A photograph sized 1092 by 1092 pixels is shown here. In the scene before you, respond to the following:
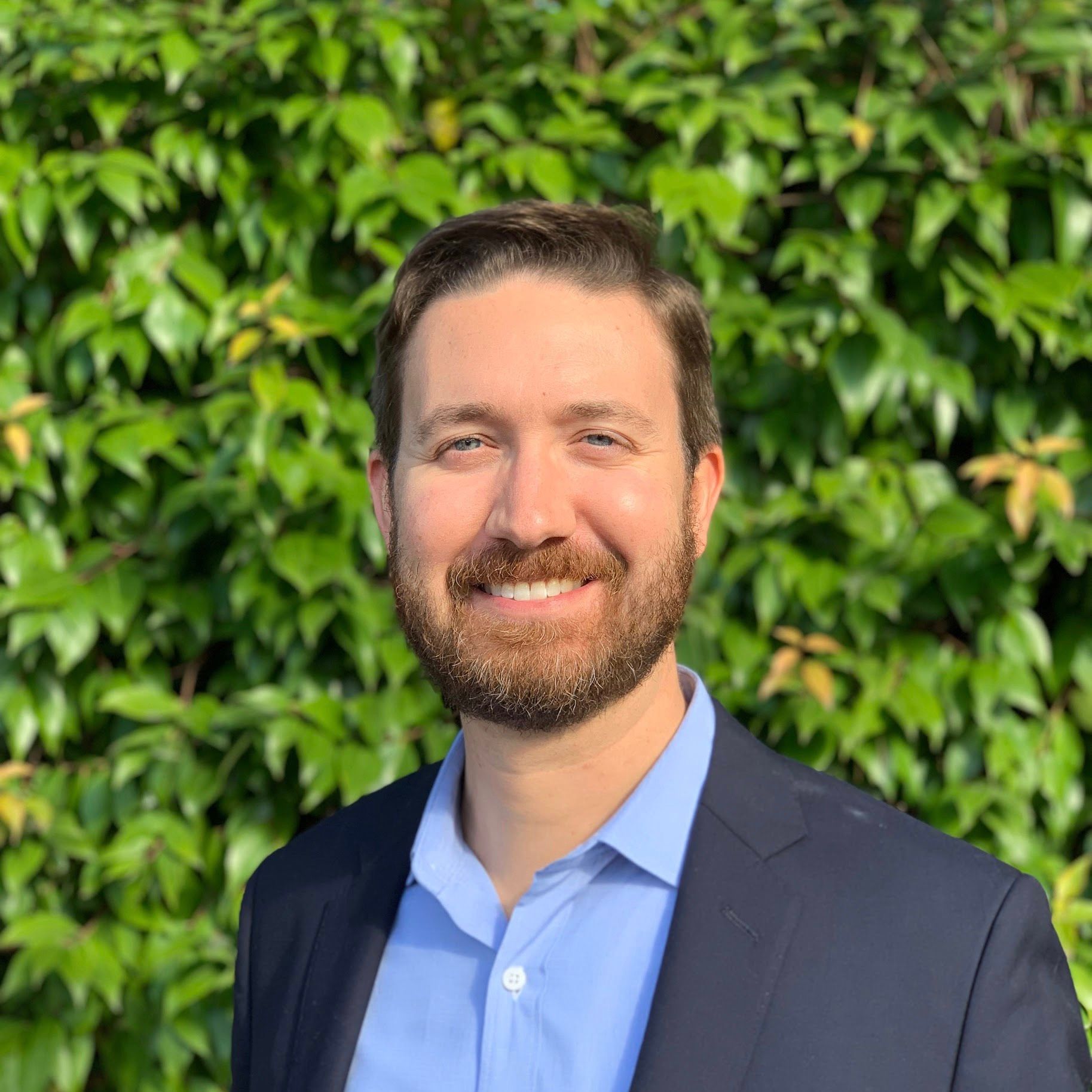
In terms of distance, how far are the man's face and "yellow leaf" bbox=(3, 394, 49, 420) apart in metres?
1.26

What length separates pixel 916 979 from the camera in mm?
1228

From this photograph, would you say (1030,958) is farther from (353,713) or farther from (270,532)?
(270,532)

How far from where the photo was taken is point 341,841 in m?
1.68

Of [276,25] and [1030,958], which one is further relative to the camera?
[276,25]

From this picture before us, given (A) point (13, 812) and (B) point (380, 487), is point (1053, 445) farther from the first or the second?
(A) point (13, 812)

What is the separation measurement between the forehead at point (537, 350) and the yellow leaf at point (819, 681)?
83 centimetres

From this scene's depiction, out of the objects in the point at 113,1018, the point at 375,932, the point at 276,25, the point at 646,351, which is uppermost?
the point at 276,25

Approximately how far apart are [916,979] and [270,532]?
4.68ft

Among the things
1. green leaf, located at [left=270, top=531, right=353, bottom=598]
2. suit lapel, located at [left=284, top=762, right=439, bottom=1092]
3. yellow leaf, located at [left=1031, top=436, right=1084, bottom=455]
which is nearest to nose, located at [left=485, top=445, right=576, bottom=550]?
suit lapel, located at [left=284, top=762, right=439, bottom=1092]

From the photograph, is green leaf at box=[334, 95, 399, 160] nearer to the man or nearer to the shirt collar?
the man

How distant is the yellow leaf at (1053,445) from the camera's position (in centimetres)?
210

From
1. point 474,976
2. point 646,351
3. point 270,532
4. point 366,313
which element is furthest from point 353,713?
point 646,351

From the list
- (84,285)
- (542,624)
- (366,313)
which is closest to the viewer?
(542,624)

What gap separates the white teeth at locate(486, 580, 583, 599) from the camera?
4.46 ft
